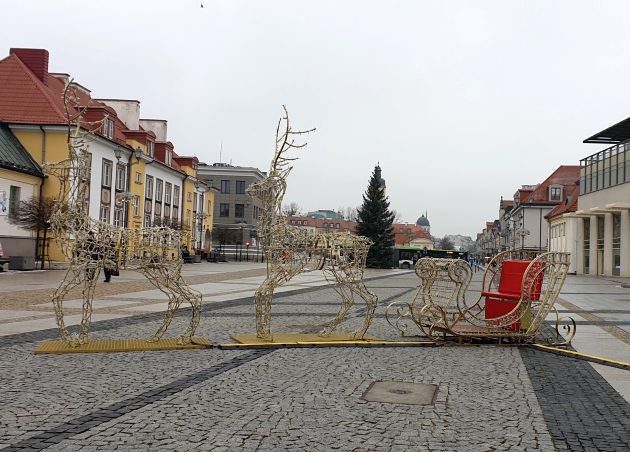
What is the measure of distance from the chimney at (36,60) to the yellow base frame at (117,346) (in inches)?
1359

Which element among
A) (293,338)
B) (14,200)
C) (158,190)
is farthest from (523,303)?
(158,190)

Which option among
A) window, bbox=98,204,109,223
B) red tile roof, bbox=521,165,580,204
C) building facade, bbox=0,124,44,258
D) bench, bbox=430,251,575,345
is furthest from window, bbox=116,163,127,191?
red tile roof, bbox=521,165,580,204

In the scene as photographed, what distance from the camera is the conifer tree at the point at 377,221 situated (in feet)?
182

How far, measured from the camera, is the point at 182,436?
4586mm

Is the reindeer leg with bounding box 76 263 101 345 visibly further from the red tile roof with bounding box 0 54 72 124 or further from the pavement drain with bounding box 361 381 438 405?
the red tile roof with bounding box 0 54 72 124

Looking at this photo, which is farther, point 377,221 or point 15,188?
point 377,221

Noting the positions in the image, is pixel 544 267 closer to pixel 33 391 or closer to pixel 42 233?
pixel 33 391

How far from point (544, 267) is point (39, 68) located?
3732cm

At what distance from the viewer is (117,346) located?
846 cm

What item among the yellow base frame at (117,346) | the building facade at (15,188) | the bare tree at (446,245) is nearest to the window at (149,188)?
the building facade at (15,188)

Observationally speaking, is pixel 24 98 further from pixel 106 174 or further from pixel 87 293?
pixel 87 293

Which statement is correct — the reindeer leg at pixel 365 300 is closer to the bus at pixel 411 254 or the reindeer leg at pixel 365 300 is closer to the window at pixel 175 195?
the window at pixel 175 195

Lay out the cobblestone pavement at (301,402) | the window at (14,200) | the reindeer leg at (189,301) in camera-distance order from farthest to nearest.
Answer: the window at (14,200) → the reindeer leg at (189,301) → the cobblestone pavement at (301,402)

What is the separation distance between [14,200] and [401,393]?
31.3 metres
